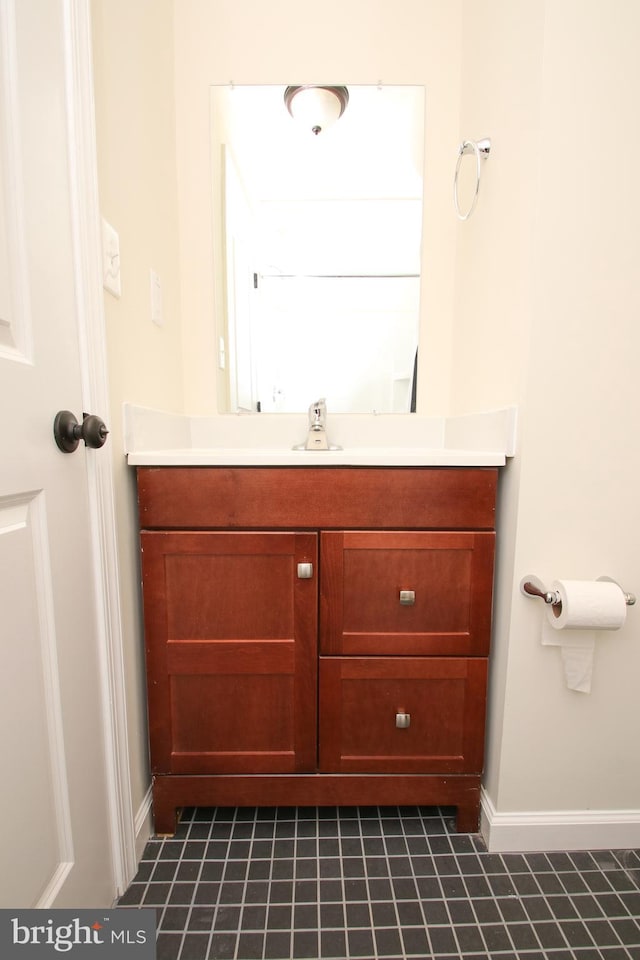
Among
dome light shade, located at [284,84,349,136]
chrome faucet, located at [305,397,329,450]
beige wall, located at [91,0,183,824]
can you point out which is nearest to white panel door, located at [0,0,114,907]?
beige wall, located at [91,0,183,824]

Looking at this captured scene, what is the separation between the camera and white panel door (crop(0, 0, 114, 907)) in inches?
21.7

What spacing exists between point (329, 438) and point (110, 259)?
75 centimetres

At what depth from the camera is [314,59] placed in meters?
1.20

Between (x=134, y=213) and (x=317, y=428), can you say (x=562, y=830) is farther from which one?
(x=134, y=213)

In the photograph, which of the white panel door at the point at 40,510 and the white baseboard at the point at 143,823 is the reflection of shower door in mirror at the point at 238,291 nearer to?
the white panel door at the point at 40,510

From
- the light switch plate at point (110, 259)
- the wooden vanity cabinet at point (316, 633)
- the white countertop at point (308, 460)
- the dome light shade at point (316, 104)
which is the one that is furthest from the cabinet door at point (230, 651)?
the dome light shade at point (316, 104)

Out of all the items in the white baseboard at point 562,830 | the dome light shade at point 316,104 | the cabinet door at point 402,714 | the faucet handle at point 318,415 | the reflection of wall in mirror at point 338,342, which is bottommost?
the white baseboard at point 562,830

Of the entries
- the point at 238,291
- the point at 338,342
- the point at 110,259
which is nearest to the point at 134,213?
the point at 110,259

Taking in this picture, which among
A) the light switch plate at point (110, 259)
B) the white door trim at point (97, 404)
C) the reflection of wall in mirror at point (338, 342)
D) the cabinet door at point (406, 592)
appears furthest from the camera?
the reflection of wall in mirror at point (338, 342)

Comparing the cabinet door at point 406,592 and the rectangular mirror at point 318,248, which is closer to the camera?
the cabinet door at point 406,592

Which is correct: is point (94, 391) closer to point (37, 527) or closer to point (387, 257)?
point (37, 527)

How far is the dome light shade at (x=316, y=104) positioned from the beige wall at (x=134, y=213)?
0.35 m

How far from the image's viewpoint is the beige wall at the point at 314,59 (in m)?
1.18

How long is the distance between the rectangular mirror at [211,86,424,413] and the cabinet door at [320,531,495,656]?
22.3 inches
